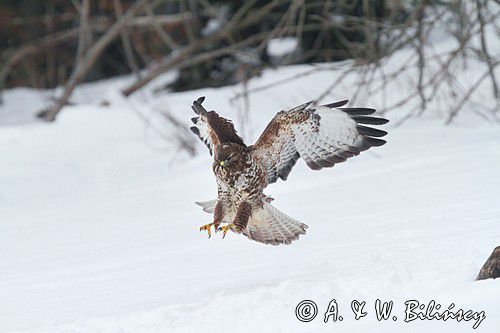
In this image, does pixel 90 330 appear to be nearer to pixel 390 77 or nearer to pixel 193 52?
pixel 390 77

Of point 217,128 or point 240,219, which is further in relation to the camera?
point 217,128

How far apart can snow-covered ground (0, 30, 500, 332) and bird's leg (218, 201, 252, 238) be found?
0.68 ft

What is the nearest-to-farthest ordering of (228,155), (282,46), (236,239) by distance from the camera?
(228,155) < (236,239) < (282,46)

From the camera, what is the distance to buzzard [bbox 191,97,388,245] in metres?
4.99

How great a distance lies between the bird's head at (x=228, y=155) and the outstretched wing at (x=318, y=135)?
0.37 ft

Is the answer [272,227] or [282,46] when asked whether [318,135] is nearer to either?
[272,227]

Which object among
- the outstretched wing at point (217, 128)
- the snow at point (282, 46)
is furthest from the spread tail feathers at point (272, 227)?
the snow at point (282, 46)

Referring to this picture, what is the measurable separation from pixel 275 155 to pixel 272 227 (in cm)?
41

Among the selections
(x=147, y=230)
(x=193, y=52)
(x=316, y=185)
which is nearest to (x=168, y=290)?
(x=147, y=230)

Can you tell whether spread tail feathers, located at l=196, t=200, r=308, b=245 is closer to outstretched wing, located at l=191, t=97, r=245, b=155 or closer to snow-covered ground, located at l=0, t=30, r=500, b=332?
snow-covered ground, located at l=0, t=30, r=500, b=332

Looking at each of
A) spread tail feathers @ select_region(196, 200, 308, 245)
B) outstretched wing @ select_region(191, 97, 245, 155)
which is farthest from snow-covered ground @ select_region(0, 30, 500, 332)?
outstretched wing @ select_region(191, 97, 245, 155)

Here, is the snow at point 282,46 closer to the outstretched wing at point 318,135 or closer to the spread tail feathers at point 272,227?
the outstretched wing at point 318,135

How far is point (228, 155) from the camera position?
5.02 meters

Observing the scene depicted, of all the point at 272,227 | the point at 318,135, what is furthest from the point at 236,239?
the point at 318,135
